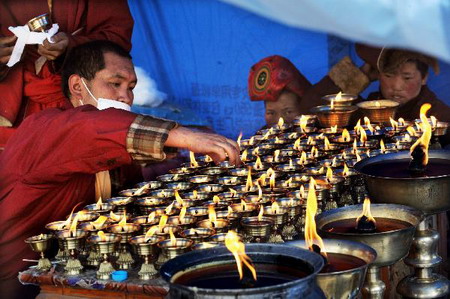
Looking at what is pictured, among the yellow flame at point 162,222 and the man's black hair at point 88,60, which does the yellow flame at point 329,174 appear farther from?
the man's black hair at point 88,60

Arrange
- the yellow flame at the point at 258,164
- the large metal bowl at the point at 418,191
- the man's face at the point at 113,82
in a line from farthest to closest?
the man's face at the point at 113,82, the yellow flame at the point at 258,164, the large metal bowl at the point at 418,191

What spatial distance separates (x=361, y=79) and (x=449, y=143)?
1.42 metres

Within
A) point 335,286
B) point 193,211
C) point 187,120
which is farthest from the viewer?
point 187,120

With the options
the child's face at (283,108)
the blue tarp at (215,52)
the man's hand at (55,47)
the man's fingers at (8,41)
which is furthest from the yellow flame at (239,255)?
the child's face at (283,108)

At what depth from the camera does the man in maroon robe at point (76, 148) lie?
312 cm

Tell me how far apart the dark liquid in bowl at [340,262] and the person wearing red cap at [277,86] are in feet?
14.1

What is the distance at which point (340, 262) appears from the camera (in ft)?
7.21

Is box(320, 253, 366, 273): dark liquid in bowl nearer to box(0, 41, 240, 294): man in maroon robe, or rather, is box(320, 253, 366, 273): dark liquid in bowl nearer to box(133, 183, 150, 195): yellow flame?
box(0, 41, 240, 294): man in maroon robe

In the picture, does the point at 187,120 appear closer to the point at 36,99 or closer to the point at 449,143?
the point at 36,99

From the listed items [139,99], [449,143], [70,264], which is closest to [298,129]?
[449,143]

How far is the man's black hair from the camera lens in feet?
13.9

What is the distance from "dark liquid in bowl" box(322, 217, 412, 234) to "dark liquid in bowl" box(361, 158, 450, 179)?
0.87ft

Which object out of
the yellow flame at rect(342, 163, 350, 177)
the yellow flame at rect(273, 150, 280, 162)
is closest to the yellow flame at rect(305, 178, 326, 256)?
the yellow flame at rect(342, 163, 350, 177)

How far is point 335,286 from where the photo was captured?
2.03m
